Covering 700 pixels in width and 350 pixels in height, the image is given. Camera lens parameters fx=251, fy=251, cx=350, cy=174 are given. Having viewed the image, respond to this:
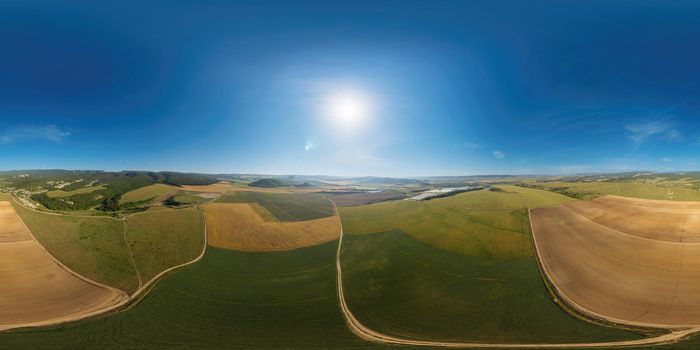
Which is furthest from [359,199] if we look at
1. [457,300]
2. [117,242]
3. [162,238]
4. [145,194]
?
[457,300]

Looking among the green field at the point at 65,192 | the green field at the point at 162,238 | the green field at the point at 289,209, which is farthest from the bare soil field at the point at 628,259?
the green field at the point at 65,192

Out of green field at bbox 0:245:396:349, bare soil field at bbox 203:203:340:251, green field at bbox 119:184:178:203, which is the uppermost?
green field at bbox 119:184:178:203

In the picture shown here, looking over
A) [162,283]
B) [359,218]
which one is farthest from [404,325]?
[359,218]

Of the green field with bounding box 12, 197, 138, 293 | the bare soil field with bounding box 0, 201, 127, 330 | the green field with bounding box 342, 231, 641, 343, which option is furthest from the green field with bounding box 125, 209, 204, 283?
the green field with bounding box 342, 231, 641, 343

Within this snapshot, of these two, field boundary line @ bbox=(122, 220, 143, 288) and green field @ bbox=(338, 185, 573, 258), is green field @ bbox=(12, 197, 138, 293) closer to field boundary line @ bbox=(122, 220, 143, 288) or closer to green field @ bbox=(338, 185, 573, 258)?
field boundary line @ bbox=(122, 220, 143, 288)

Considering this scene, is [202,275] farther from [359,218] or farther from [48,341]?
[359,218]

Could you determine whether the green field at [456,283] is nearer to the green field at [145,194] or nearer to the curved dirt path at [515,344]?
the curved dirt path at [515,344]
